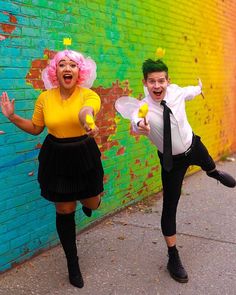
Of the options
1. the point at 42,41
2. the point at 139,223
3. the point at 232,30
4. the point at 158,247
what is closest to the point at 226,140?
the point at 232,30

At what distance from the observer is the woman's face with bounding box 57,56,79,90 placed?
2963mm

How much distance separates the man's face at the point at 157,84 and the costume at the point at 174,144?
0.06 metres

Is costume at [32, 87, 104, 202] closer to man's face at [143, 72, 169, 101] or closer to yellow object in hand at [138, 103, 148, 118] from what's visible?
yellow object in hand at [138, 103, 148, 118]

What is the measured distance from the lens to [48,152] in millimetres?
3066

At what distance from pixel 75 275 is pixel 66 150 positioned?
1.02m

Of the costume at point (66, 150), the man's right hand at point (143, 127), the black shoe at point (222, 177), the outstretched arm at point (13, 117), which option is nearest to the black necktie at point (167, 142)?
the man's right hand at point (143, 127)

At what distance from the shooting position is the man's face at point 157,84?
3.22m

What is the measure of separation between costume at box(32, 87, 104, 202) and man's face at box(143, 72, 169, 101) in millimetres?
462

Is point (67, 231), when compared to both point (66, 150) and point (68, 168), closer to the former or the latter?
point (68, 168)

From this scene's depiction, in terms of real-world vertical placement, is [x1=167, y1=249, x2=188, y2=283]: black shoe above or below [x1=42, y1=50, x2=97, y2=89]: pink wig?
below

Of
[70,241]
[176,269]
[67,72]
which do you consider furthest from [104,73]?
[176,269]

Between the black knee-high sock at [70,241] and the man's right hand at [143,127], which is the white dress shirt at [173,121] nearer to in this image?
the man's right hand at [143,127]

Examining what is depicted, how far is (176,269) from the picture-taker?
3.44m

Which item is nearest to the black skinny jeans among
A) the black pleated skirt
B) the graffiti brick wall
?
the black pleated skirt
